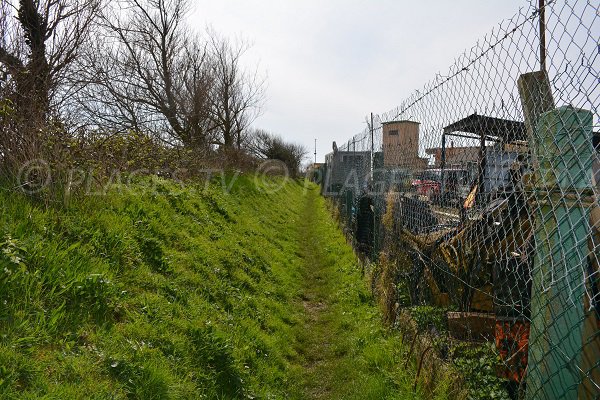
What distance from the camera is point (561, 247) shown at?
1.58m

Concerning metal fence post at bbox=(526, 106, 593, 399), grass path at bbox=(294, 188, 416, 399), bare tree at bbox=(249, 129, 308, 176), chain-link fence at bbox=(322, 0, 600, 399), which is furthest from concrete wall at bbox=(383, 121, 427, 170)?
bare tree at bbox=(249, 129, 308, 176)

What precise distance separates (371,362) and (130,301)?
2141 millimetres

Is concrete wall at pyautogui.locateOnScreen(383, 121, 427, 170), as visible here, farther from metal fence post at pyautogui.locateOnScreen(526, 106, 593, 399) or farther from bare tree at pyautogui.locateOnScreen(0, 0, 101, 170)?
bare tree at pyautogui.locateOnScreen(0, 0, 101, 170)

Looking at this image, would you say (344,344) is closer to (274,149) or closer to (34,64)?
(34,64)

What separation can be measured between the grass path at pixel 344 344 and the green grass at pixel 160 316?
0.06ft

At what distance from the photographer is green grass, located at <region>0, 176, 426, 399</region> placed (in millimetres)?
2184

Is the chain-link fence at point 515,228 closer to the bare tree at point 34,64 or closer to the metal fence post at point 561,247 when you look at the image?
the metal fence post at point 561,247

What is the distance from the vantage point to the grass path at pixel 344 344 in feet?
10.6
